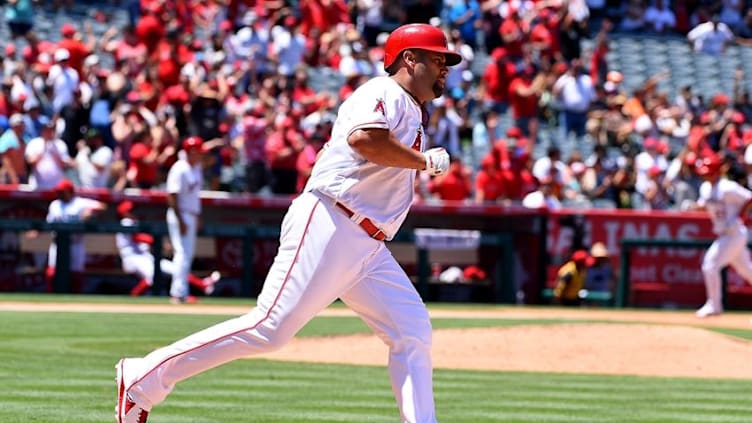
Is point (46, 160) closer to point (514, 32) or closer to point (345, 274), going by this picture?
point (514, 32)

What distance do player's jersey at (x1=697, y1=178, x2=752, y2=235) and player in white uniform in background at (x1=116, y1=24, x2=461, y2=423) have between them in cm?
1191

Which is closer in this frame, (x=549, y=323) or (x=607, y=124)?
(x=549, y=323)

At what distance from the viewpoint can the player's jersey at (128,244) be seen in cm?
1786

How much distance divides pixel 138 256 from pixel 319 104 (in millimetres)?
3649

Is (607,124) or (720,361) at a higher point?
(607,124)

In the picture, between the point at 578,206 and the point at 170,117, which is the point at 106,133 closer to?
the point at 170,117

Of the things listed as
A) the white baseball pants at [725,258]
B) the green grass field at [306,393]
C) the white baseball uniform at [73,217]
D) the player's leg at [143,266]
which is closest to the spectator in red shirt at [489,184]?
the white baseball pants at [725,258]

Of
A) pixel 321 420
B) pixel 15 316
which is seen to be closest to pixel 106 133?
pixel 15 316

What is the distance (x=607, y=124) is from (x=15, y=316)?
1127 cm

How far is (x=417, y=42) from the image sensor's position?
5.92 meters

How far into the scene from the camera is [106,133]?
1908 centimetres

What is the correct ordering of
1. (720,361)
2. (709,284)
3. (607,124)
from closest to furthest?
1. (720,361)
2. (709,284)
3. (607,124)

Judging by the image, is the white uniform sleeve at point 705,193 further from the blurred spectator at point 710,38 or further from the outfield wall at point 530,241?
the blurred spectator at point 710,38

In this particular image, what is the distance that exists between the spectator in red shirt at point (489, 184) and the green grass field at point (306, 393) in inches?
286
